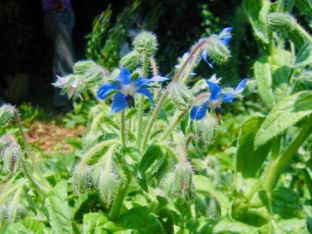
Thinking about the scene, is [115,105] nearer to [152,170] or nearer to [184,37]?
[152,170]

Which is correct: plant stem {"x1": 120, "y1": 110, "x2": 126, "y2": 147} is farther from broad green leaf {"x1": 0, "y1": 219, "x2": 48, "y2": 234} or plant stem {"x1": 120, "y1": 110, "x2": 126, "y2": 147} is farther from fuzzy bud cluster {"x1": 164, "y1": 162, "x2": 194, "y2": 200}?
broad green leaf {"x1": 0, "y1": 219, "x2": 48, "y2": 234}

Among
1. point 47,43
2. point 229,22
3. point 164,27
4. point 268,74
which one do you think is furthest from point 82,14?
point 268,74

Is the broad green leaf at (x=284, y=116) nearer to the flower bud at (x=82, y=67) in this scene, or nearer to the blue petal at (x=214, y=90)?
the blue petal at (x=214, y=90)

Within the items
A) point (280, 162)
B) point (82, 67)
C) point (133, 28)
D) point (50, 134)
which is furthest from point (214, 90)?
point (133, 28)

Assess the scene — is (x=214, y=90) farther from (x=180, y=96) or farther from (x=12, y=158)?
(x=12, y=158)

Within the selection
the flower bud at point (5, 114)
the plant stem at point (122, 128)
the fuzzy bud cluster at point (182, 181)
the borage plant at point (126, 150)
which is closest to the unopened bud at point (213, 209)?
the borage plant at point (126, 150)
